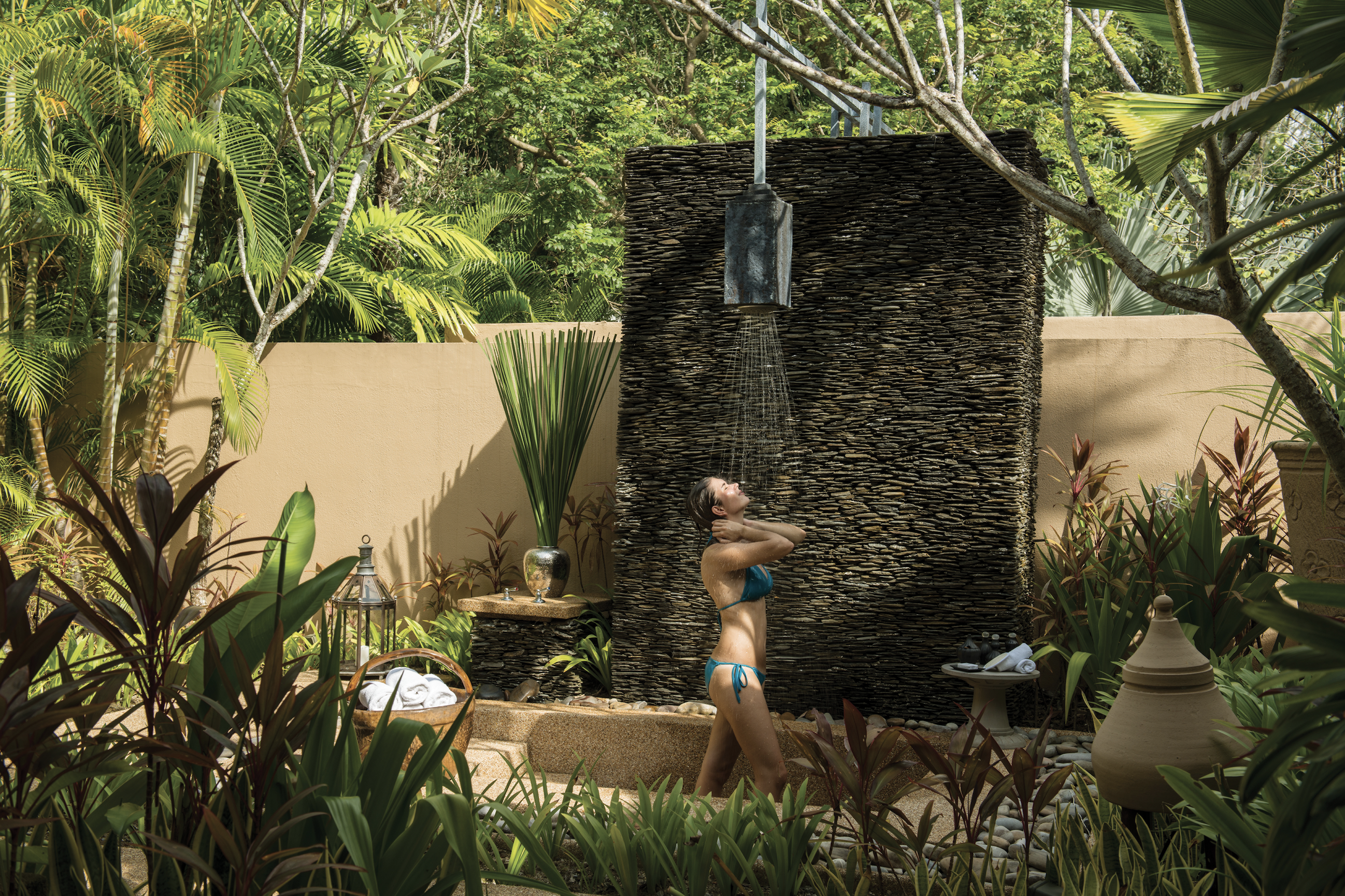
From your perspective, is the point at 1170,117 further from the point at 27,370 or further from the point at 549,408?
the point at 27,370

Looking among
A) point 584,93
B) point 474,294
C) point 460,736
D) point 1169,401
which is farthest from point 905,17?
point 460,736

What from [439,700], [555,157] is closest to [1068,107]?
[439,700]

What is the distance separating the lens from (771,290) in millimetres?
3605

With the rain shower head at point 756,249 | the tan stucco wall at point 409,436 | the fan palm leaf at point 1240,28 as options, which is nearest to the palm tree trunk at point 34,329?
the tan stucco wall at point 409,436

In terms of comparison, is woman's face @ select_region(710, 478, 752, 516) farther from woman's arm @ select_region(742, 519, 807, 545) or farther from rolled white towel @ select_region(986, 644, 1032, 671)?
rolled white towel @ select_region(986, 644, 1032, 671)

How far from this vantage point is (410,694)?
4.10 meters

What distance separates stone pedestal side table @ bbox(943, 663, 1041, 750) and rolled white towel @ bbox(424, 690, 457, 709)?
6.66 ft

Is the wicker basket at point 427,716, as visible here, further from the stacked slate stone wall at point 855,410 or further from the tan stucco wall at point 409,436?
the tan stucco wall at point 409,436

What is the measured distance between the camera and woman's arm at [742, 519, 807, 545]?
3906 millimetres

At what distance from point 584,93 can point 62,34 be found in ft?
21.7

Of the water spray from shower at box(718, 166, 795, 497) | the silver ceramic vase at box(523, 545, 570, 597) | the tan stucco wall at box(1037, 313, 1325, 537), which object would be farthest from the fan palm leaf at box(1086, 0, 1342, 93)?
the silver ceramic vase at box(523, 545, 570, 597)

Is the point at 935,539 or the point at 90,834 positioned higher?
the point at 935,539

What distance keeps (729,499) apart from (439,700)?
1432 millimetres

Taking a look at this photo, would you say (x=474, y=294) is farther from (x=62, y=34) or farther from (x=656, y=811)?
(x=656, y=811)
